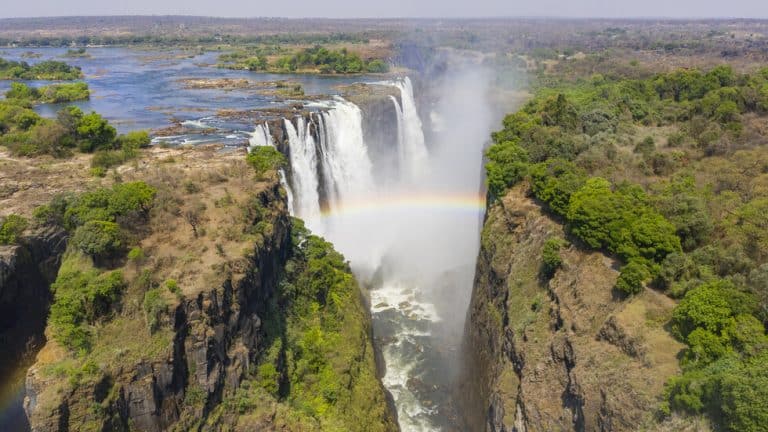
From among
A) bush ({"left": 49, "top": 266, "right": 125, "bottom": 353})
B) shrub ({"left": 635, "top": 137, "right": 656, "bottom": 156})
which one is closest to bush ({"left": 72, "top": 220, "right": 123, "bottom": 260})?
bush ({"left": 49, "top": 266, "right": 125, "bottom": 353})

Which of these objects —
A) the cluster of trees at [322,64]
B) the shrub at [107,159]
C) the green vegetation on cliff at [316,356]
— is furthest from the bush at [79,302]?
the cluster of trees at [322,64]

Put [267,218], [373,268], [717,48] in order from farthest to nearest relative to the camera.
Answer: [717,48] → [373,268] → [267,218]

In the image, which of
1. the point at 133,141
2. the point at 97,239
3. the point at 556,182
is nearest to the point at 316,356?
the point at 97,239

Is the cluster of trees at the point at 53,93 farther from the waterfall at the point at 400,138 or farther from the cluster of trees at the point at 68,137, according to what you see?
the waterfall at the point at 400,138

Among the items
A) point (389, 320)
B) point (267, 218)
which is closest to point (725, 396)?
point (267, 218)

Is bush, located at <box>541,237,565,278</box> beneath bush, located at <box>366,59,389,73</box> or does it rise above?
beneath

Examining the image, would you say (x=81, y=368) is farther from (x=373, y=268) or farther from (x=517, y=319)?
(x=373, y=268)

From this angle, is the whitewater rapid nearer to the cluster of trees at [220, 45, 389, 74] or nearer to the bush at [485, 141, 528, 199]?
the bush at [485, 141, 528, 199]
